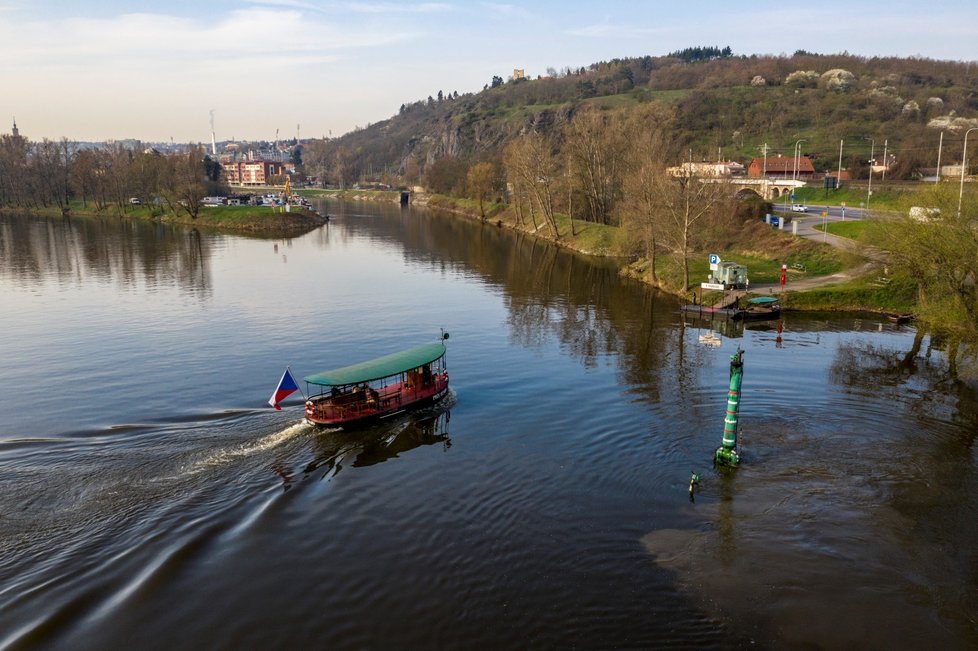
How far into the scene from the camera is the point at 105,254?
9381 centimetres

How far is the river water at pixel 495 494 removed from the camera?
19703 mm

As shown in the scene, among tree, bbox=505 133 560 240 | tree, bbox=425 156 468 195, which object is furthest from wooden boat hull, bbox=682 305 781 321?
tree, bbox=425 156 468 195

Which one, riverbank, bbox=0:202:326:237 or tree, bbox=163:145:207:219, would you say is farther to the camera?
tree, bbox=163:145:207:219

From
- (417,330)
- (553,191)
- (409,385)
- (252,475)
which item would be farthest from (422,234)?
(252,475)

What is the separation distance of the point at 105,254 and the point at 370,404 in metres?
78.5

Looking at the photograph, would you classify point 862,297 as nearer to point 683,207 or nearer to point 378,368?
point 683,207

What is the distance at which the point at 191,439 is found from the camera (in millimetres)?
31156

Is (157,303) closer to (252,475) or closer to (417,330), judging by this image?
(417,330)

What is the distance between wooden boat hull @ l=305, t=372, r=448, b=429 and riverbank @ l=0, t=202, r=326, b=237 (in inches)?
3872

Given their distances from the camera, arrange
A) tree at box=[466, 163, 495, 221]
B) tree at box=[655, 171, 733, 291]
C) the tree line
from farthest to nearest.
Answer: the tree line → tree at box=[466, 163, 495, 221] → tree at box=[655, 171, 733, 291]

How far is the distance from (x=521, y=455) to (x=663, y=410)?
946 centimetres

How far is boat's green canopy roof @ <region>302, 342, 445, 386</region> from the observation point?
32219 millimetres

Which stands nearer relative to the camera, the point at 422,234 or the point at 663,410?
the point at 663,410

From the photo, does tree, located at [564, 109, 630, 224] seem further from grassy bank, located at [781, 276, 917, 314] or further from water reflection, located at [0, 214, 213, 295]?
water reflection, located at [0, 214, 213, 295]
